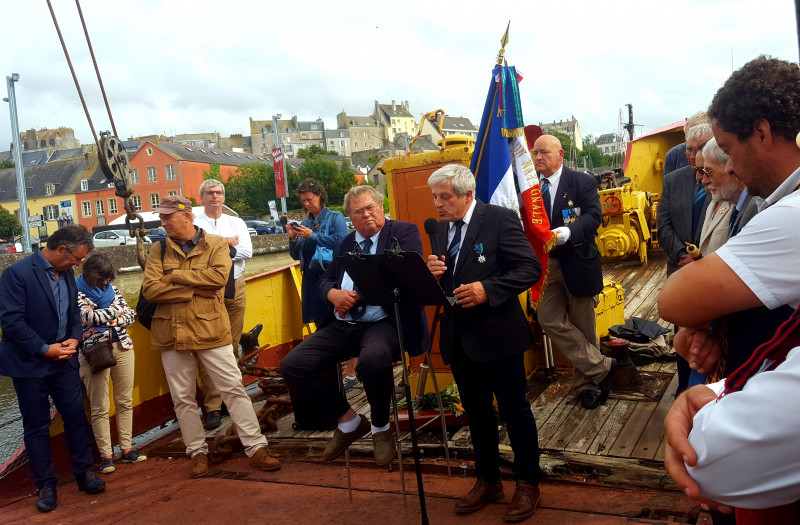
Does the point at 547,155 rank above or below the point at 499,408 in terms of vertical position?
above

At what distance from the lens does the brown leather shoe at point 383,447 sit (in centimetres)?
409

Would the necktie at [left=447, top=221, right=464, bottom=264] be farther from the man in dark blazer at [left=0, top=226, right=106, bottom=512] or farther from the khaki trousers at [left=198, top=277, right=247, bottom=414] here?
the khaki trousers at [left=198, top=277, right=247, bottom=414]

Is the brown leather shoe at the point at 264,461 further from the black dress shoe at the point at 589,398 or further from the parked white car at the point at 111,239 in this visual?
the parked white car at the point at 111,239

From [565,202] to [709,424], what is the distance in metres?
4.06

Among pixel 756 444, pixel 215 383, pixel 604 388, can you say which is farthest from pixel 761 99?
pixel 215 383

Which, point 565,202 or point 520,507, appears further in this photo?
point 565,202

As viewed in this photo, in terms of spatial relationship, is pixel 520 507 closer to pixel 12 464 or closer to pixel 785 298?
pixel 785 298

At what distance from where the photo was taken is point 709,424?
1140mm

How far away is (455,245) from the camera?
3.96 metres

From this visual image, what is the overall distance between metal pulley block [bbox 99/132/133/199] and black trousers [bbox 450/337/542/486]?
392cm

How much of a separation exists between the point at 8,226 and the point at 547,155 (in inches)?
2432

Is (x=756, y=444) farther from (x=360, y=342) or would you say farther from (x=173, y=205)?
(x=173, y=205)

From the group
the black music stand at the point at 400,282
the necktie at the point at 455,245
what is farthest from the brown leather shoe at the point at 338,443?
the necktie at the point at 455,245

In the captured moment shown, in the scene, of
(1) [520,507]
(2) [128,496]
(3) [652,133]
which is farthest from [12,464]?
(3) [652,133]
